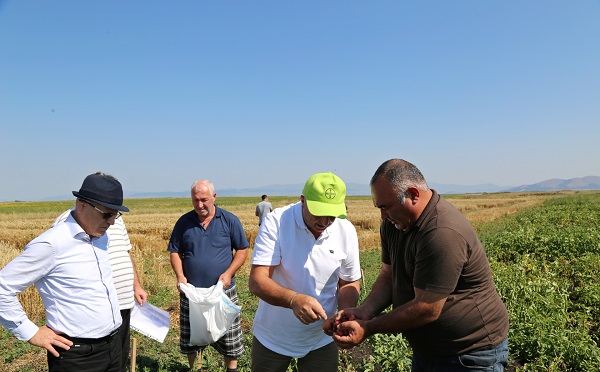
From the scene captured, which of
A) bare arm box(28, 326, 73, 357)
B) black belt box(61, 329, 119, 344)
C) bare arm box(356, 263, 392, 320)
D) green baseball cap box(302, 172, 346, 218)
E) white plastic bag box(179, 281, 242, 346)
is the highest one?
green baseball cap box(302, 172, 346, 218)

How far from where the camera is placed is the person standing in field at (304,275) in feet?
8.25

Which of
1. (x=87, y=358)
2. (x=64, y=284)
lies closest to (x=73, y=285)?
(x=64, y=284)

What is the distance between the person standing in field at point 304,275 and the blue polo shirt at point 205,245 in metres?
1.64

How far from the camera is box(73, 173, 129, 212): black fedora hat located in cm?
266

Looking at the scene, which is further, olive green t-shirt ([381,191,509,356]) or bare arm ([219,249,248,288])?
bare arm ([219,249,248,288])

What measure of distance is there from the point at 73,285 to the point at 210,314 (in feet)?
5.36

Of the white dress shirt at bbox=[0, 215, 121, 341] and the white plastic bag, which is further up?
the white dress shirt at bbox=[0, 215, 121, 341]

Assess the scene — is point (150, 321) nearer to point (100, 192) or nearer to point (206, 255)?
point (206, 255)

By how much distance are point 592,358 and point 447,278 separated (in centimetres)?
319

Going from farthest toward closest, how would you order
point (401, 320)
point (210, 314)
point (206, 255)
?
point (206, 255)
point (210, 314)
point (401, 320)

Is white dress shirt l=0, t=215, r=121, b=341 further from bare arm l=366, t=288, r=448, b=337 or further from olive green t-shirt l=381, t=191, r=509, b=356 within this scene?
olive green t-shirt l=381, t=191, r=509, b=356

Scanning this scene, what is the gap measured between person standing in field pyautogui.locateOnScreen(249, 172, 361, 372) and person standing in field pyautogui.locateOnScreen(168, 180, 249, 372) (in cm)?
154

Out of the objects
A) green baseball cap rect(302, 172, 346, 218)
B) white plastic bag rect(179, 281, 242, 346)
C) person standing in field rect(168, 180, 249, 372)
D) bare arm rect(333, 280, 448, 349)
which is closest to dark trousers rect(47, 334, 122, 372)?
white plastic bag rect(179, 281, 242, 346)

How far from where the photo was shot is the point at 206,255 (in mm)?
4480
